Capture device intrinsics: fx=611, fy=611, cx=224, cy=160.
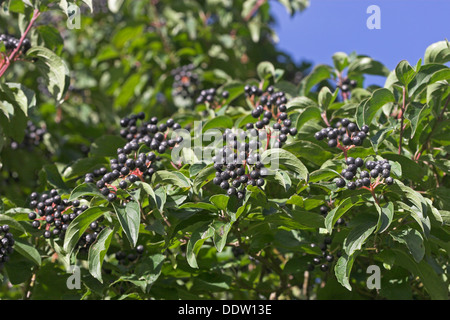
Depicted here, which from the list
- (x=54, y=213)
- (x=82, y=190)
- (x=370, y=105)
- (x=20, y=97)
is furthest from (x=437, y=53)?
(x=20, y=97)

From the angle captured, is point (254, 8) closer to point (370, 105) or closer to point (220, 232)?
point (370, 105)

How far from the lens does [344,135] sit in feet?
10.00

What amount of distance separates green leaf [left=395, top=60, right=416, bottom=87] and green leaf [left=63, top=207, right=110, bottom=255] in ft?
5.16

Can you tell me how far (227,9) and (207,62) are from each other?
0.78 m

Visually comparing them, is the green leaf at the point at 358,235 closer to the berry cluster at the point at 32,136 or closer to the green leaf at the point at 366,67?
the green leaf at the point at 366,67

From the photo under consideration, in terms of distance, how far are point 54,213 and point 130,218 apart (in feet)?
1.93

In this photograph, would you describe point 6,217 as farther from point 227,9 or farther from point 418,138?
point 227,9

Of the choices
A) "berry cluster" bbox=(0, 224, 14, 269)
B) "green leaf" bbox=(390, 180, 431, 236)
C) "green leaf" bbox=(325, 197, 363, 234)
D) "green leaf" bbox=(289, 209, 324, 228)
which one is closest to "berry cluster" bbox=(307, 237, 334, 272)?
"green leaf" bbox=(289, 209, 324, 228)

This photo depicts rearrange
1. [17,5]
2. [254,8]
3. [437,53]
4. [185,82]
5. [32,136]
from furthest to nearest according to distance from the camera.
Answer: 1. [254,8]
2. [185,82]
3. [32,136]
4. [17,5]
5. [437,53]

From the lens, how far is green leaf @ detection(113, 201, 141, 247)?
108 inches

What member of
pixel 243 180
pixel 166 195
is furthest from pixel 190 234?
pixel 243 180

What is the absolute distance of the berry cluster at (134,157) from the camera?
2963 mm

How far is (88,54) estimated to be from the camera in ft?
22.2
